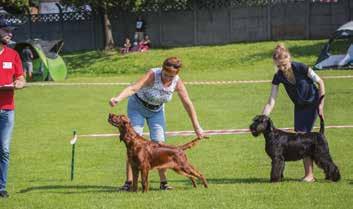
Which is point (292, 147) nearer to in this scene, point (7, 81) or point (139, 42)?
point (7, 81)

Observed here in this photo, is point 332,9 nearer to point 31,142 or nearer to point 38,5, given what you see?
point 38,5

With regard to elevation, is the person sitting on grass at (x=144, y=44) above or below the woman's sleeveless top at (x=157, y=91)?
below

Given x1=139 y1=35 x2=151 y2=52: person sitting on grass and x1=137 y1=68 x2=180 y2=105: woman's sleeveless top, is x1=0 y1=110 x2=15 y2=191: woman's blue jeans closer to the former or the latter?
x1=137 y1=68 x2=180 y2=105: woman's sleeveless top

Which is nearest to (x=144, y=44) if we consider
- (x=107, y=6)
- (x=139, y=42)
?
(x=139, y=42)

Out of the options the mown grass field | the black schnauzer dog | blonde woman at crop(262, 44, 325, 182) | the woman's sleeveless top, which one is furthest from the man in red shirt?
blonde woman at crop(262, 44, 325, 182)

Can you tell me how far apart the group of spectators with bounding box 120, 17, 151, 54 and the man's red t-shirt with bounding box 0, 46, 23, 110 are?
96.8ft

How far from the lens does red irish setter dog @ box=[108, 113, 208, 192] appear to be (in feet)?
30.9

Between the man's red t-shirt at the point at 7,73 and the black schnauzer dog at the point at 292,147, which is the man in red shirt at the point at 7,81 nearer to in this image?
the man's red t-shirt at the point at 7,73

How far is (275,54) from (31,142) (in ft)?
22.0

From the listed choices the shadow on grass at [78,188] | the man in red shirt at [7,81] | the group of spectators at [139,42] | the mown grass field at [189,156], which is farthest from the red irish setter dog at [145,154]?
the group of spectators at [139,42]

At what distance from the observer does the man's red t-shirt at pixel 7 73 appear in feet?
31.0

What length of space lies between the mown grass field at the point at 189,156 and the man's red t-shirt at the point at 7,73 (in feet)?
3.76

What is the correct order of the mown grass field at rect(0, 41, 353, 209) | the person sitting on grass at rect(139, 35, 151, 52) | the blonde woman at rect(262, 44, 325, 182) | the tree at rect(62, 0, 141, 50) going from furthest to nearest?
1. the tree at rect(62, 0, 141, 50)
2. the person sitting on grass at rect(139, 35, 151, 52)
3. the blonde woman at rect(262, 44, 325, 182)
4. the mown grass field at rect(0, 41, 353, 209)

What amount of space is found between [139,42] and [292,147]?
29833 mm
